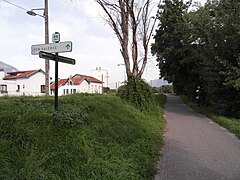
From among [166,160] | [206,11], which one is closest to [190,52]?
[206,11]

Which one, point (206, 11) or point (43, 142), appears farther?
point (206, 11)

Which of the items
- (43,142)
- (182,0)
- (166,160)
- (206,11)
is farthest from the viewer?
(182,0)

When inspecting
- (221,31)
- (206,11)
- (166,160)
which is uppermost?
(206,11)

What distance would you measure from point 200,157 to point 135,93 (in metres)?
6.70

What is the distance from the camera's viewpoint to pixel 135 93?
1297cm

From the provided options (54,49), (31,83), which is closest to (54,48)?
(54,49)

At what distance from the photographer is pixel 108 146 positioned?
5.71m

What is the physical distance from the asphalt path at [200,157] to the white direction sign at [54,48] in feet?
10.4

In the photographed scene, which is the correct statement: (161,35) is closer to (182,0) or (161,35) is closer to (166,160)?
(182,0)

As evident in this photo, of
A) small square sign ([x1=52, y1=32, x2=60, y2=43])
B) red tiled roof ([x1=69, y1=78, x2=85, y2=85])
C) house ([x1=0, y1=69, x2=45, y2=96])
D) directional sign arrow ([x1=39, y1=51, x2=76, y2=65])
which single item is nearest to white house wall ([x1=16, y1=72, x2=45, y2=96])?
house ([x1=0, y1=69, x2=45, y2=96])

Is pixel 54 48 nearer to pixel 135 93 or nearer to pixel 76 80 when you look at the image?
pixel 135 93

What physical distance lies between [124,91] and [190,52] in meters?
12.9

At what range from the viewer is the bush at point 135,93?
506 inches

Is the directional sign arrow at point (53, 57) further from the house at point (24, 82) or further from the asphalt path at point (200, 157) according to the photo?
the house at point (24, 82)
